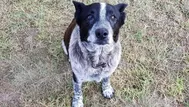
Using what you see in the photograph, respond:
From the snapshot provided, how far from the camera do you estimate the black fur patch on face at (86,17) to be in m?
3.15

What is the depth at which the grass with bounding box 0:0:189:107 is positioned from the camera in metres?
4.16

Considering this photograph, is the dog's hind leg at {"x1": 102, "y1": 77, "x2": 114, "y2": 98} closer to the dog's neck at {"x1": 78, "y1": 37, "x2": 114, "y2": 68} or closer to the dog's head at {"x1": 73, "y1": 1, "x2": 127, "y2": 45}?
the dog's neck at {"x1": 78, "y1": 37, "x2": 114, "y2": 68}

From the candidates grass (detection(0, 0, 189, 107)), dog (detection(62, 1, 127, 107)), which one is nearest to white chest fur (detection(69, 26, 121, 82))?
dog (detection(62, 1, 127, 107))

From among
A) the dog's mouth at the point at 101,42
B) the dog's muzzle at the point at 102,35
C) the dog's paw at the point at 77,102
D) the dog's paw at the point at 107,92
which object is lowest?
the dog's paw at the point at 77,102

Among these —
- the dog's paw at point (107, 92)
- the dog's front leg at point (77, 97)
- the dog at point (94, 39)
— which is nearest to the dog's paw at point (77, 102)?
the dog's front leg at point (77, 97)

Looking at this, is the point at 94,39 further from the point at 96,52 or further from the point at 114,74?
the point at 114,74

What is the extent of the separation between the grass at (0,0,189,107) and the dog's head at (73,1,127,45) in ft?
3.60

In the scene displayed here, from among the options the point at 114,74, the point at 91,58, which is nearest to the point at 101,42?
the point at 91,58

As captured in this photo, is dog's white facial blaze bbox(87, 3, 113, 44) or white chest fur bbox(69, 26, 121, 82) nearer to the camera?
dog's white facial blaze bbox(87, 3, 113, 44)

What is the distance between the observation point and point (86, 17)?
320 centimetres

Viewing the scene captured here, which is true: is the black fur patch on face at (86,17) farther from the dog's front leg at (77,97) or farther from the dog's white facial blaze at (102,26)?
the dog's front leg at (77,97)

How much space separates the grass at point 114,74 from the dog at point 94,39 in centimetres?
43

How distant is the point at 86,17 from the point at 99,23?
16 cm

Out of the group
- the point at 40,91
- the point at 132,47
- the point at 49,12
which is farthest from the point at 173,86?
the point at 49,12
